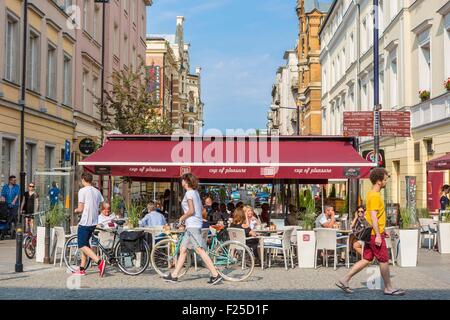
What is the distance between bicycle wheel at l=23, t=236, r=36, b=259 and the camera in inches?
609

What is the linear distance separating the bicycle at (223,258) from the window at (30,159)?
46.6 feet

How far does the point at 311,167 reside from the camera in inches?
631

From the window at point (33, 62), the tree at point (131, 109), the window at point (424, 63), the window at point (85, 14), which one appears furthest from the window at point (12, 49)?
the window at point (424, 63)

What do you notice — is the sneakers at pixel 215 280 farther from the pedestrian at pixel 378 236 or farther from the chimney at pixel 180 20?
the chimney at pixel 180 20

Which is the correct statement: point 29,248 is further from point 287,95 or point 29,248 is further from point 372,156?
point 287,95

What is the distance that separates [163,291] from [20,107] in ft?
49.1

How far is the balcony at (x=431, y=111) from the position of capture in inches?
896

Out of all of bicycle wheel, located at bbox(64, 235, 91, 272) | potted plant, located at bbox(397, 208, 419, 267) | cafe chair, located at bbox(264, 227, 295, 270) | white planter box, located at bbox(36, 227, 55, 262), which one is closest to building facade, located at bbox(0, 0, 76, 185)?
white planter box, located at bbox(36, 227, 55, 262)

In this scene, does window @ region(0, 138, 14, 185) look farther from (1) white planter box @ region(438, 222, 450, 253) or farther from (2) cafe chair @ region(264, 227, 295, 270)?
(1) white planter box @ region(438, 222, 450, 253)

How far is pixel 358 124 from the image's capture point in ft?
59.4

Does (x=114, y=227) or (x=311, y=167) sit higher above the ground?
(x=311, y=167)
